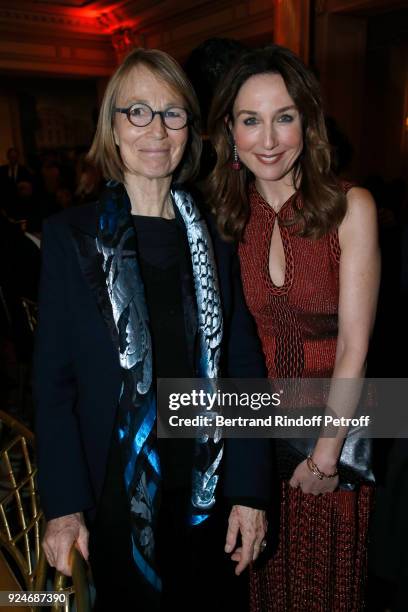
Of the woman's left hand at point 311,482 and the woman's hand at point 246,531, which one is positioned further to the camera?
the woman's left hand at point 311,482

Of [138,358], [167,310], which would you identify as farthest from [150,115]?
[138,358]

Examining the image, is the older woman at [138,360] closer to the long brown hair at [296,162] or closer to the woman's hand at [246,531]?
the woman's hand at [246,531]

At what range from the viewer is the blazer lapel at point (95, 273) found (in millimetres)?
1186

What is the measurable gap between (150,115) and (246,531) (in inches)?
41.2

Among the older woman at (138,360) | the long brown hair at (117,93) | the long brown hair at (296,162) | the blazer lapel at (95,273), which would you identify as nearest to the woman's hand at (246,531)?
the older woman at (138,360)

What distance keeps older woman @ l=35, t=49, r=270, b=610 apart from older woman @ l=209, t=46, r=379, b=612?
11cm

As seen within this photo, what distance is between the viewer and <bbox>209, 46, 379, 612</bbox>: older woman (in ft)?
4.37

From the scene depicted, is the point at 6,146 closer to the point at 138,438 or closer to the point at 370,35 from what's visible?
the point at 370,35

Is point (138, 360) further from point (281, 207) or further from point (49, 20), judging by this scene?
point (49, 20)

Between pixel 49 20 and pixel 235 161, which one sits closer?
pixel 235 161

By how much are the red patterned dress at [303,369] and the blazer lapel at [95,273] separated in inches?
17.0

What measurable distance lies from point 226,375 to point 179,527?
407mm

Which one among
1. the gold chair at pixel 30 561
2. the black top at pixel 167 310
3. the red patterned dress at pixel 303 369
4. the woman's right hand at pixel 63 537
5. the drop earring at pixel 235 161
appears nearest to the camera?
the gold chair at pixel 30 561
